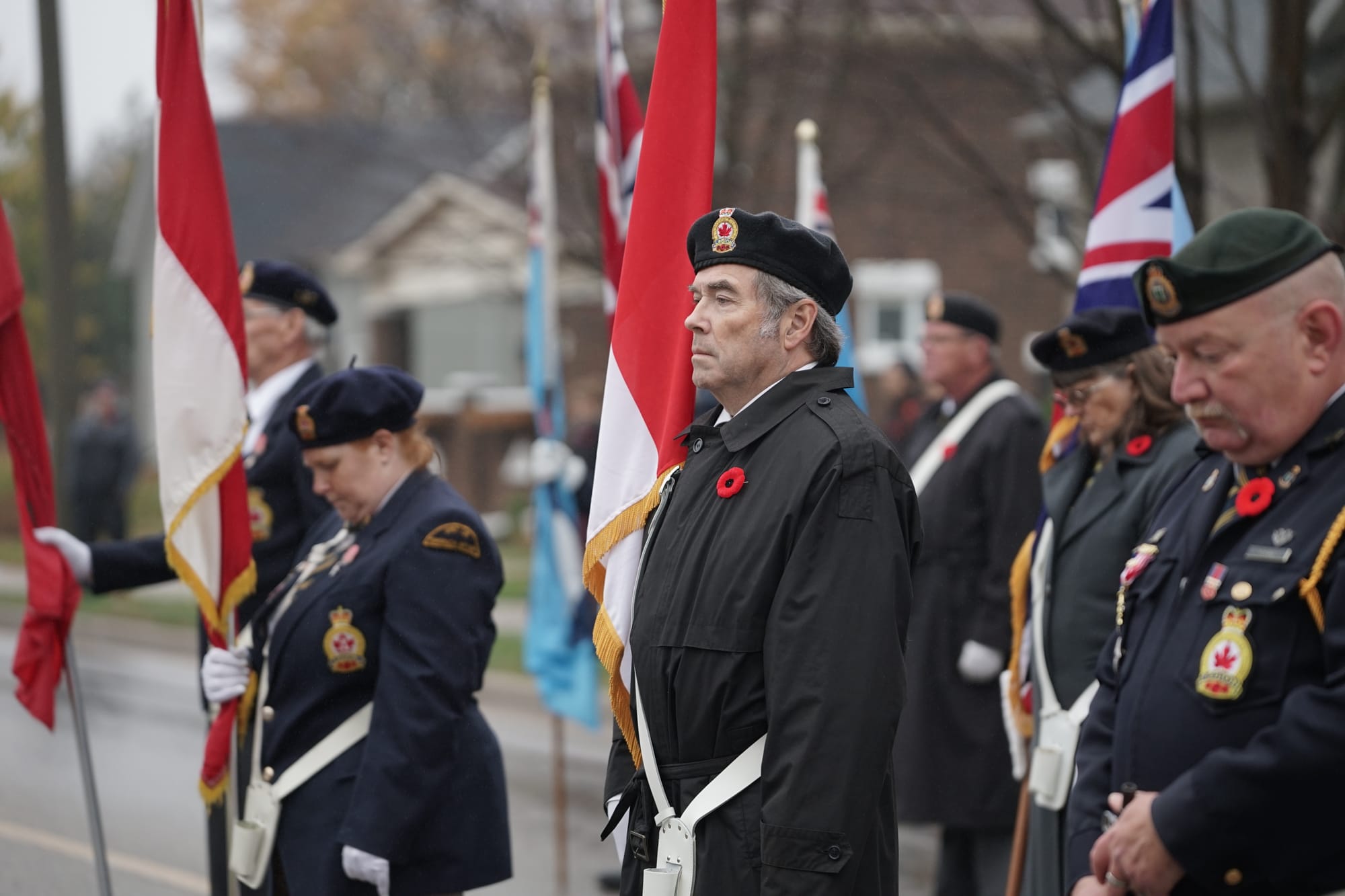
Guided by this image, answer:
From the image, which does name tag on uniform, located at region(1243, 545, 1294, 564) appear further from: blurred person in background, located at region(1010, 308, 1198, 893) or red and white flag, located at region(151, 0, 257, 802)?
red and white flag, located at region(151, 0, 257, 802)

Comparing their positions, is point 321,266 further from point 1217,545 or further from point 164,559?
point 1217,545

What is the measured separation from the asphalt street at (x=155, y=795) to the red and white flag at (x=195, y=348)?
2.71 meters

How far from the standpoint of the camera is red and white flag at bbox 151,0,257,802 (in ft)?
14.5

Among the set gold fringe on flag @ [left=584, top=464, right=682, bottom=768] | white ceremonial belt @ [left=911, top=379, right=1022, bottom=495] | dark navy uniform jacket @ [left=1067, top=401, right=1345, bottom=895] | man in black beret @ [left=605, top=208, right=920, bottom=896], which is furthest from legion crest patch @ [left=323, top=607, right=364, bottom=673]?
white ceremonial belt @ [left=911, top=379, right=1022, bottom=495]

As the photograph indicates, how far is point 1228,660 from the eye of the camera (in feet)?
8.27

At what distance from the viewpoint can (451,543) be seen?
4051mm

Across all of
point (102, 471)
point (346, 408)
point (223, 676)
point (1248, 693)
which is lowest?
point (102, 471)

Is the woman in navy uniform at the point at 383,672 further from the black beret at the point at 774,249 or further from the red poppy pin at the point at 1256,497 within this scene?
the red poppy pin at the point at 1256,497

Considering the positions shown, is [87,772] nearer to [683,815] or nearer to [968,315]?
[683,815]

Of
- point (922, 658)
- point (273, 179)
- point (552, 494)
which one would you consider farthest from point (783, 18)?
point (273, 179)

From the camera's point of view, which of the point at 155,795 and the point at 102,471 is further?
the point at 102,471

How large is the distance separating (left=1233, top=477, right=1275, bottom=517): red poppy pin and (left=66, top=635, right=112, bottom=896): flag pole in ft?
11.3

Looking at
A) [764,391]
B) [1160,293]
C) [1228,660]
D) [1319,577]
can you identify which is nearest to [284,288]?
[764,391]

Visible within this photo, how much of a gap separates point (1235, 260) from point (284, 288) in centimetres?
362
